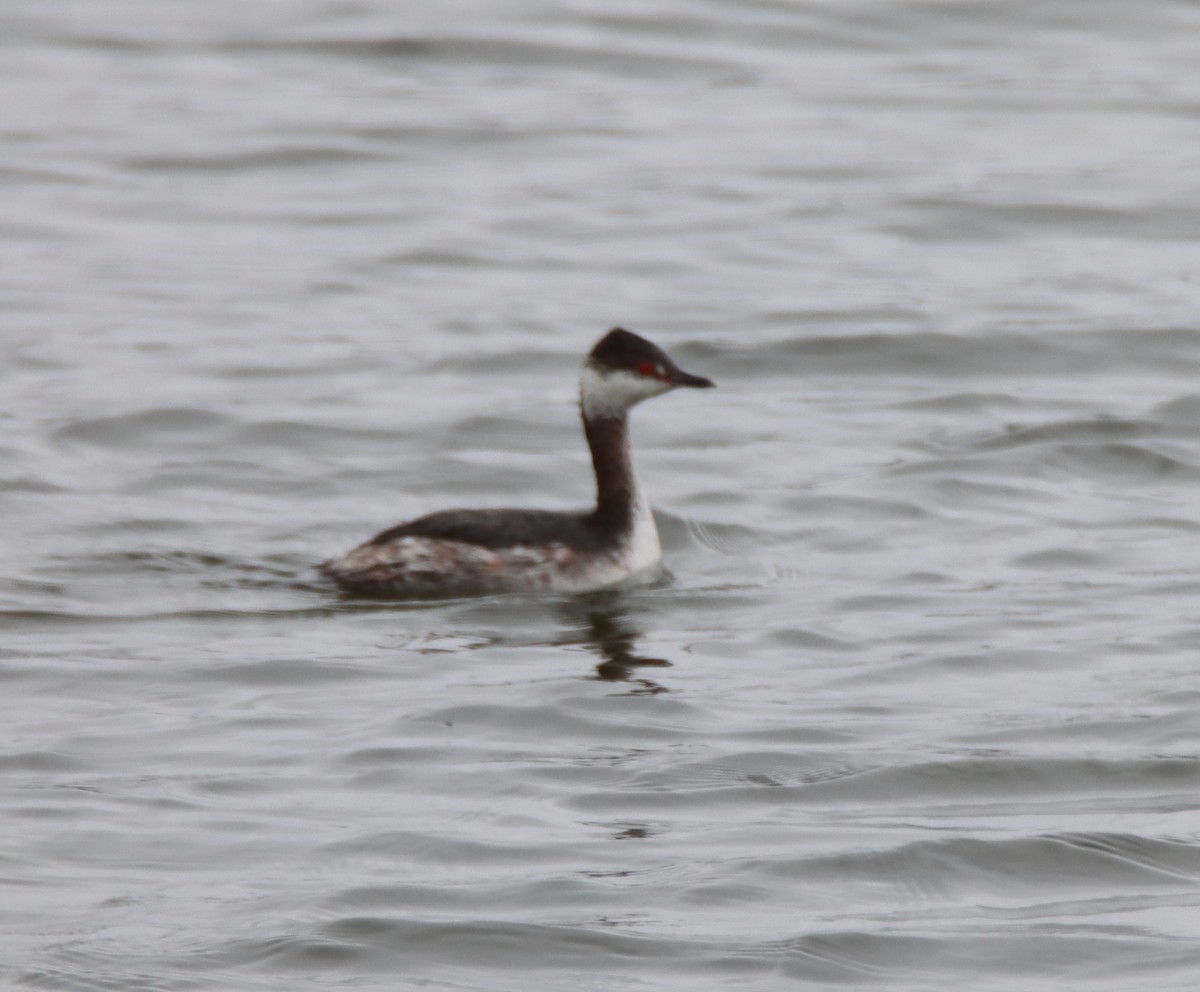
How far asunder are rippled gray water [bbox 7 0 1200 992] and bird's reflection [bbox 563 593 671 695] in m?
0.04

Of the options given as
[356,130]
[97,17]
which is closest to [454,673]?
[356,130]

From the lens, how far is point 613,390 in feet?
36.9

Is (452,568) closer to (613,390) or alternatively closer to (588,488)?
(613,390)

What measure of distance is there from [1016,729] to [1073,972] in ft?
7.35

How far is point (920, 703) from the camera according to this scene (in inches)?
353

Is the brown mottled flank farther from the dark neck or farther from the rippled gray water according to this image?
the dark neck

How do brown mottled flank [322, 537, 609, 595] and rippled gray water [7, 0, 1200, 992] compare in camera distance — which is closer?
rippled gray water [7, 0, 1200, 992]

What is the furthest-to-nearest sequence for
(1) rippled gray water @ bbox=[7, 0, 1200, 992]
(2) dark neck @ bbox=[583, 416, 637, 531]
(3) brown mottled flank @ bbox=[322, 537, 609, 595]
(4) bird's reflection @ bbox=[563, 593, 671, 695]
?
(2) dark neck @ bbox=[583, 416, 637, 531]
(3) brown mottled flank @ bbox=[322, 537, 609, 595]
(4) bird's reflection @ bbox=[563, 593, 671, 695]
(1) rippled gray water @ bbox=[7, 0, 1200, 992]

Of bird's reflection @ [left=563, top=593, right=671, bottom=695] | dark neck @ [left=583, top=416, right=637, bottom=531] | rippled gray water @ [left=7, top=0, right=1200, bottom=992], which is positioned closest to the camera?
rippled gray water @ [left=7, top=0, right=1200, bottom=992]

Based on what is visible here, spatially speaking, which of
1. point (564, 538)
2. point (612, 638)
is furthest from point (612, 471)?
point (612, 638)

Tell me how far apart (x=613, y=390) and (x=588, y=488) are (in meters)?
1.79

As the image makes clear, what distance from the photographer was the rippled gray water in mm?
6867

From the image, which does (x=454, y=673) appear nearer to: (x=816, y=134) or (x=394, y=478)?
(x=394, y=478)

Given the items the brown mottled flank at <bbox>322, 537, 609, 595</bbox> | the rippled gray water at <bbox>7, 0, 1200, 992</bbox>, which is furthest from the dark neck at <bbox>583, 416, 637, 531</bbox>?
the rippled gray water at <bbox>7, 0, 1200, 992</bbox>
